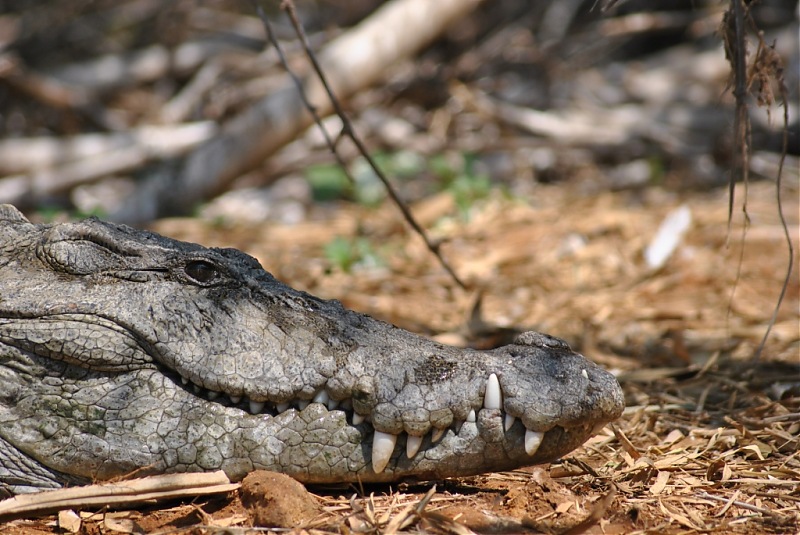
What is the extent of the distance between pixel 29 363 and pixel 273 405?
0.83 m

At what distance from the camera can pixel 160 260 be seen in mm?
2908

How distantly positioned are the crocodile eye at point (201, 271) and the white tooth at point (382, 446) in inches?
31.6

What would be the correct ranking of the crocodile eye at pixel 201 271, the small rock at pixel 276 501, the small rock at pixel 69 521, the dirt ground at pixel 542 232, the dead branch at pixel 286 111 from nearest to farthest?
the small rock at pixel 276 501 → the small rock at pixel 69 521 → the dirt ground at pixel 542 232 → the crocodile eye at pixel 201 271 → the dead branch at pixel 286 111

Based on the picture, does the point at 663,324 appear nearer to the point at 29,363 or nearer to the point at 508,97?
the point at 29,363

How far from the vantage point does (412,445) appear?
102 inches

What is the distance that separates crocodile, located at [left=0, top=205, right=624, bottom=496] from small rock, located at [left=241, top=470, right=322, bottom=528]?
0.07 metres

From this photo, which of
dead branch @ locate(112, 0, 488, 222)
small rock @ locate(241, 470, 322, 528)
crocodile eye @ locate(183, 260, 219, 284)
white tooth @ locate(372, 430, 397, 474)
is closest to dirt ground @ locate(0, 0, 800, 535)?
small rock @ locate(241, 470, 322, 528)

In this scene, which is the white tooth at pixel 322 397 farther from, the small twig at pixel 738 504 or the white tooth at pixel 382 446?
the small twig at pixel 738 504

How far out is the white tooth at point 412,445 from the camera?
2586 mm

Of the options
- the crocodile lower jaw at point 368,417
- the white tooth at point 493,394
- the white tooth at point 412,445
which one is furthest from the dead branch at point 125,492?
the white tooth at point 493,394

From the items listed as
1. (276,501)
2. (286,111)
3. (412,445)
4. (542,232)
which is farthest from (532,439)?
(286,111)

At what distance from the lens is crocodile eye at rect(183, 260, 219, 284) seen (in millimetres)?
2887

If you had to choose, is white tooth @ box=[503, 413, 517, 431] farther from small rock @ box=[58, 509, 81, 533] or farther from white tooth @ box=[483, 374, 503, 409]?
small rock @ box=[58, 509, 81, 533]

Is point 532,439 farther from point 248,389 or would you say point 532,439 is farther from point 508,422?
point 248,389
